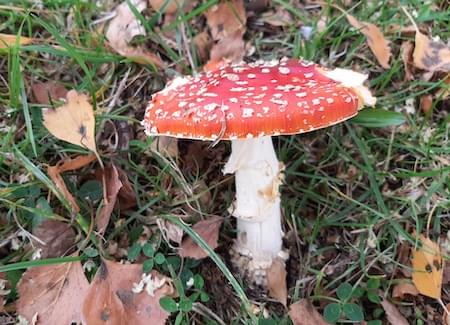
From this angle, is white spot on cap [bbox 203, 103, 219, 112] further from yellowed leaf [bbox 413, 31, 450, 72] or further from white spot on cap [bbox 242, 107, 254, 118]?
yellowed leaf [bbox 413, 31, 450, 72]

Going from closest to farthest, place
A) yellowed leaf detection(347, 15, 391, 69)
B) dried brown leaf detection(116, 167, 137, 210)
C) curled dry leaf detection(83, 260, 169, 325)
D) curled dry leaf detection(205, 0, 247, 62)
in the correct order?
curled dry leaf detection(83, 260, 169, 325) → dried brown leaf detection(116, 167, 137, 210) → yellowed leaf detection(347, 15, 391, 69) → curled dry leaf detection(205, 0, 247, 62)

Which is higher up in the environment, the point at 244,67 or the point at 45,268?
the point at 244,67

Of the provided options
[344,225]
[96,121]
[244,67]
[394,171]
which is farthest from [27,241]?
[394,171]

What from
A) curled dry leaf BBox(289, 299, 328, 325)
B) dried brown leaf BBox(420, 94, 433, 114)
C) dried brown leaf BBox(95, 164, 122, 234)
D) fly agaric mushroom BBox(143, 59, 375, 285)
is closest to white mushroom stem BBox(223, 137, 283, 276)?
fly agaric mushroom BBox(143, 59, 375, 285)

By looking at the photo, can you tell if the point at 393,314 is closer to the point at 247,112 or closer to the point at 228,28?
the point at 247,112

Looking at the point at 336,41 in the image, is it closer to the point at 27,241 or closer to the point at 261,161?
the point at 261,161

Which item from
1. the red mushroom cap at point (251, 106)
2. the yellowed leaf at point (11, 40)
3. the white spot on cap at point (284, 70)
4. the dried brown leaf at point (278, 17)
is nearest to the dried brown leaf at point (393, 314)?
the red mushroom cap at point (251, 106)
